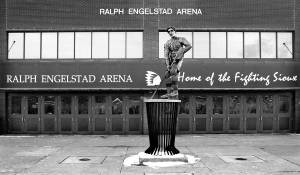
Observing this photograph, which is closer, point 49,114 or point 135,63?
point 135,63

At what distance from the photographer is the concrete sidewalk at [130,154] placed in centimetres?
1249

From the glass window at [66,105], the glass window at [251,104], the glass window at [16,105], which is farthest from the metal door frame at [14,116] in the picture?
the glass window at [251,104]

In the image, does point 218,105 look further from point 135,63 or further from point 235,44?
point 135,63

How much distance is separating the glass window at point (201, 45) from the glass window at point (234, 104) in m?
2.93

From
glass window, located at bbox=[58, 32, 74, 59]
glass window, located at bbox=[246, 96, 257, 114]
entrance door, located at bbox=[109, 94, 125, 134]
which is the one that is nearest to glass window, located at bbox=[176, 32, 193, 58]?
glass window, located at bbox=[246, 96, 257, 114]

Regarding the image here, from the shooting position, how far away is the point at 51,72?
2316cm

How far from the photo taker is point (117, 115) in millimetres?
23516

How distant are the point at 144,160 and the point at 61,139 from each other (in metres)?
9.18

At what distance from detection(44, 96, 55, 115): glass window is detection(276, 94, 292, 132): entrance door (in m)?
13.1

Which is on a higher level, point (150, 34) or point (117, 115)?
point (150, 34)

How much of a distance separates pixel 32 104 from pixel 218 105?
425 inches

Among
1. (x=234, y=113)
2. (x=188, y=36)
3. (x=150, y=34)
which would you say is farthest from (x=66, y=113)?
(x=234, y=113)

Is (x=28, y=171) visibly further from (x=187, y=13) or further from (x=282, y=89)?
(x=282, y=89)

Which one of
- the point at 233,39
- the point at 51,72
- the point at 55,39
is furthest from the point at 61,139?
the point at 233,39
